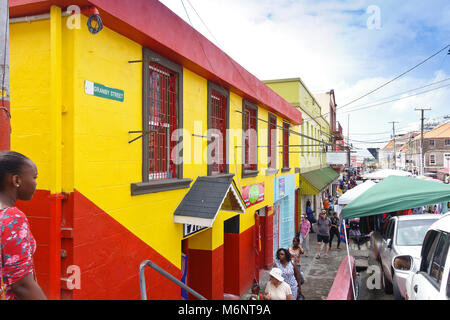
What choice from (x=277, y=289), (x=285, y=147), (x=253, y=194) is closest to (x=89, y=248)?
(x=277, y=289)

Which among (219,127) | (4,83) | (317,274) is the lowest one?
(317,274)

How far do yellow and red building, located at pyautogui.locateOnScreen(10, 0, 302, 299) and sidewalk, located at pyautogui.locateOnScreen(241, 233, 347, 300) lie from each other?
3.72m

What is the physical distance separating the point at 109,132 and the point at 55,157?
82 centimetres

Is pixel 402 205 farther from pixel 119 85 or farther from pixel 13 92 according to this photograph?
pixel 13 92

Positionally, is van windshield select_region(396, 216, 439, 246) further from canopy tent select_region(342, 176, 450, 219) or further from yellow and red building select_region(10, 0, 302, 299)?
yellow and red building select_region(10, 0, 302, 299)

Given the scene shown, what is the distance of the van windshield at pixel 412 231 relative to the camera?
7.87 m

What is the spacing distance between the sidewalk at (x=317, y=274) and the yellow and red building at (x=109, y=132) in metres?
3.72

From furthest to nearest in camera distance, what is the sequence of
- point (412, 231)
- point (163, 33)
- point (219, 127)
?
1. point (219, 127)
2. point (412, 231)
3. point (163, 33)

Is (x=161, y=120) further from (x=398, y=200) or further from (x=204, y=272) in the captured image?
(x=398, y=200)

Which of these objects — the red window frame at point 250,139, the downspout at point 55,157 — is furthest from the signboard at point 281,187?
the downspout at point 55,157

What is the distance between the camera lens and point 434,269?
455 cm

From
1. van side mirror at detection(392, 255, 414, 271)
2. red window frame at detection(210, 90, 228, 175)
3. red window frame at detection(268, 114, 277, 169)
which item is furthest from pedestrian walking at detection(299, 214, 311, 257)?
van side mirror at detection(392, 255, 414, 271)

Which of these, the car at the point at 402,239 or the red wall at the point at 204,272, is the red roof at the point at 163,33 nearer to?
the red wall at the point at 204,272

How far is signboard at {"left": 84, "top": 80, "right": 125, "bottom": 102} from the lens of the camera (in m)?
4.28
